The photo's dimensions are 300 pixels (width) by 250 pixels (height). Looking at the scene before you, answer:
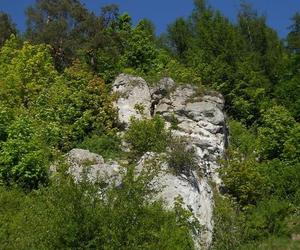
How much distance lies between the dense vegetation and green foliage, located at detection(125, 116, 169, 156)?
0.22ft

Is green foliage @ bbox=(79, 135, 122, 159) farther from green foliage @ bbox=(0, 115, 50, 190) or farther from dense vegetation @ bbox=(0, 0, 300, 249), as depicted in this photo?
green foliage @ bbox=(0, 115, 50, 190)

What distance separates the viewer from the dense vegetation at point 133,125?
57.3 ft

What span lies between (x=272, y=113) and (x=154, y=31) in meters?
19.9

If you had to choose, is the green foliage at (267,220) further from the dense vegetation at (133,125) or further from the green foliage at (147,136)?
the green foliage at (147,136)

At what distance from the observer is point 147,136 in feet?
88.4

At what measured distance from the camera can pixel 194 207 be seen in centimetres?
2430

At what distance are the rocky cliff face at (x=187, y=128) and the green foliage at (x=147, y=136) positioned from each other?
1.14 m

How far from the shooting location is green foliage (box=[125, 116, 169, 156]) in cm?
2641

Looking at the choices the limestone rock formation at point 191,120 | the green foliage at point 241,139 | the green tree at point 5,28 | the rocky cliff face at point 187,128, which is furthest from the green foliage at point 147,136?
the green tree at point 5,28

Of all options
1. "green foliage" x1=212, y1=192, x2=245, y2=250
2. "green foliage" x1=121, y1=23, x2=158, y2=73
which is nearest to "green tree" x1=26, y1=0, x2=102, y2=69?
"green foliage" x1=121, y1=23, x2=158, y2=73

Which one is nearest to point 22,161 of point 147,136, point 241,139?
point 147,136

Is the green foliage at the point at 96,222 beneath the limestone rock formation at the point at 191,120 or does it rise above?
beneath

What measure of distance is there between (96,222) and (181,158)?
879cm

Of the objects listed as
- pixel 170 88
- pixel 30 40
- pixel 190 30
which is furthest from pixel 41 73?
pixel 190 30
